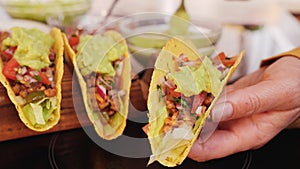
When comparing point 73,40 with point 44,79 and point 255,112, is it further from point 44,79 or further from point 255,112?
point 255,112

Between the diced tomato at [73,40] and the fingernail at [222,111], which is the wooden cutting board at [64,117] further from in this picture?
the fingernail at [222,111]

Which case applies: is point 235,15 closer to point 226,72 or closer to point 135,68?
point 135,68

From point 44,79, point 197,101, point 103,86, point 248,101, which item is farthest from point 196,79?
point 44,79

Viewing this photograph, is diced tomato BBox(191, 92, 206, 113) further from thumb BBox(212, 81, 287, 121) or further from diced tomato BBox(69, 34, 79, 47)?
diced tomato BBox(69, 34, 79, 47)

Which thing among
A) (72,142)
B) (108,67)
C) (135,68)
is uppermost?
(108,67)

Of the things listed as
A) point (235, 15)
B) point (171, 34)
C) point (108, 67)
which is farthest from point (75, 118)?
point (235, 15)

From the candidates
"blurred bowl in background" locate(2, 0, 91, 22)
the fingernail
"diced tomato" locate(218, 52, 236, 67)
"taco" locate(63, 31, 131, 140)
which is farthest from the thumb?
"blurred bowl in background" locate(2, 0, 91, 22)
